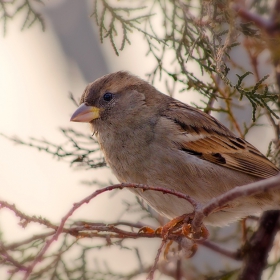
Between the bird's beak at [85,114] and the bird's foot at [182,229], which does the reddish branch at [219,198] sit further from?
the bird's beak at [85,114]

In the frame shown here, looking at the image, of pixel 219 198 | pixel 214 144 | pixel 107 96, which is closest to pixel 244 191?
pixel 219 198

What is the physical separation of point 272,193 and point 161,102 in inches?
31.7

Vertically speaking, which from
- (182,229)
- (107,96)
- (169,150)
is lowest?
(182,229)

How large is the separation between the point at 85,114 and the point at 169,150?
506mm

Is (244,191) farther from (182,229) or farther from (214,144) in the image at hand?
(214,144)

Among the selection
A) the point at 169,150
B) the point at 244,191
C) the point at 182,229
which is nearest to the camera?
the point at 244,191

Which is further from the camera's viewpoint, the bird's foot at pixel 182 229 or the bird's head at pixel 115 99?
the bird's head at pixel 115 99

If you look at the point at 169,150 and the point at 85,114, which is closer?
the point at 169,150

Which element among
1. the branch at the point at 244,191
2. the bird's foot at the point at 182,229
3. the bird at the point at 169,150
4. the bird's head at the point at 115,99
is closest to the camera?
the branch at the point at 244,191

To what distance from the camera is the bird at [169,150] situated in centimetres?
298

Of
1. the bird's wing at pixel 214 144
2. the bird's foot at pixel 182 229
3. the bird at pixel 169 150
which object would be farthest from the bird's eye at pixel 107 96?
the bird's foot at pixel 182 229

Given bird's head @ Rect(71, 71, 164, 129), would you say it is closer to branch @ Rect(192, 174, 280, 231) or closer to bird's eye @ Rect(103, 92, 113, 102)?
bird's eye @ Rect(103, 92, 113, 102)

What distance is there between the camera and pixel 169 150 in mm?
3049

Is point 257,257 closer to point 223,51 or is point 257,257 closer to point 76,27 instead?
point 223,51
